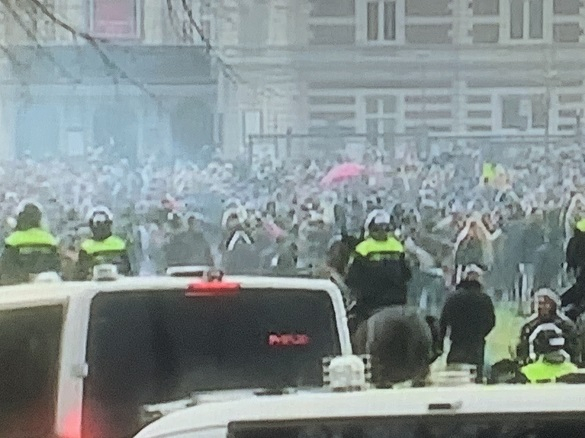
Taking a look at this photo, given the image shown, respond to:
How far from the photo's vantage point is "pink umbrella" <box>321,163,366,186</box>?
25.0 ft

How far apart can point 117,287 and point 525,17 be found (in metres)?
4.02

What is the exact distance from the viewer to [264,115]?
759 cm

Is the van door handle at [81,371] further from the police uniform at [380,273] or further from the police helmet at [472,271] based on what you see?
the police helmet at [472,271]

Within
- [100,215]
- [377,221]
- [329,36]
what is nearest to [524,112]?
[377,221]

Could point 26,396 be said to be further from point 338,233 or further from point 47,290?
point 338,233

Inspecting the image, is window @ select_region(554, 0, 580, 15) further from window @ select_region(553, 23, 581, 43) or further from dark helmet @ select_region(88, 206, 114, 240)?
dark helmet @ select_region(88, 206, 114, 240)

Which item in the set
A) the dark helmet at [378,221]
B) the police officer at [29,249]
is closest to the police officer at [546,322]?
the dark helmet at [378,221]

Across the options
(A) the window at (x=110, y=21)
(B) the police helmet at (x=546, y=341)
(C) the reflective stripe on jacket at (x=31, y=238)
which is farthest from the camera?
(A) the window at (x=110, y=21)

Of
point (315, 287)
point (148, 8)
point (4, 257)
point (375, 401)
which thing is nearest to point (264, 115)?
point (148, 8)

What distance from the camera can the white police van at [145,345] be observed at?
13.8 ft

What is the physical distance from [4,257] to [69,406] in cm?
333

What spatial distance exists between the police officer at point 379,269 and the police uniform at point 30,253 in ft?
5.18

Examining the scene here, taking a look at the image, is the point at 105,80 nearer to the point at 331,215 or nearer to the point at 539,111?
the point at 331,215

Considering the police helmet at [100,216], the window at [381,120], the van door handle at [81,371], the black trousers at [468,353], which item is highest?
the window at [381,120]
